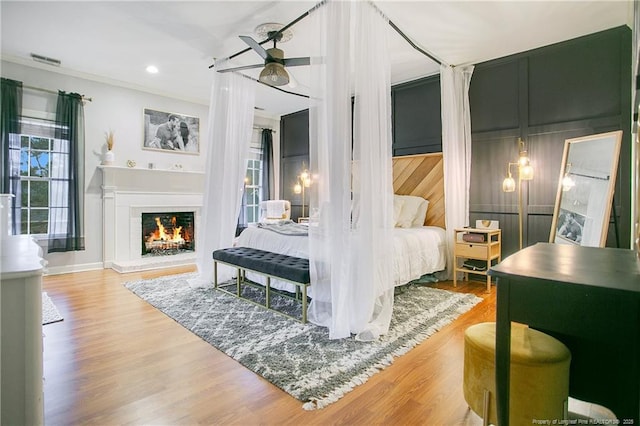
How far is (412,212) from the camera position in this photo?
458 centimetres

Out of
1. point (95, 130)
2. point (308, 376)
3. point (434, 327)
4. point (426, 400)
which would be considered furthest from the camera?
point (95, 130)

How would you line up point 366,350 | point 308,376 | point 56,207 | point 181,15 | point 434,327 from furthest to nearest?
point 56,207
point 181,15
point 434,327
point 366,350
point 308,376

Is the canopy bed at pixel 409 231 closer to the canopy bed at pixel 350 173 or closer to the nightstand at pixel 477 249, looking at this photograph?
the nightstand at pixel 477 249

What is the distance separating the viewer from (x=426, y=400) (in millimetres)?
1732

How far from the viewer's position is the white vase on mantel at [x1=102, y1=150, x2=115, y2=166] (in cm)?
486

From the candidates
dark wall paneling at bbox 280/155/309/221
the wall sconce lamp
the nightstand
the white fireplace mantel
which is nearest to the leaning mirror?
the nightstand

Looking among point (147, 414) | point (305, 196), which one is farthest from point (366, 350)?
point (305, 196)

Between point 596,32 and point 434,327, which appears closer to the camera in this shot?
point 434,327

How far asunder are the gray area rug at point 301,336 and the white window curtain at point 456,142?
1074 millimetres

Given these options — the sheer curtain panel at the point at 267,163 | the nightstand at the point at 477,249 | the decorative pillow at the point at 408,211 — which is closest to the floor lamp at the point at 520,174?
the nightstand at the point at 477,249

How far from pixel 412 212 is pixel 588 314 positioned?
11.5ft

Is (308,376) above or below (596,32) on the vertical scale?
below

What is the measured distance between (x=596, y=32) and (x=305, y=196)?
4817 mm

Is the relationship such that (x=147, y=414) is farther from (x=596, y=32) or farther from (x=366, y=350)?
(x=596, y=32)
